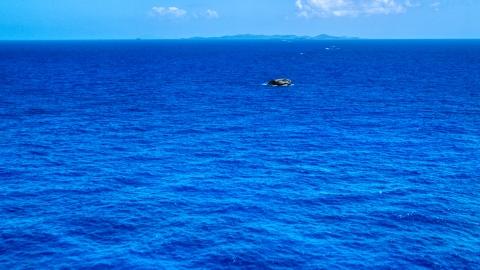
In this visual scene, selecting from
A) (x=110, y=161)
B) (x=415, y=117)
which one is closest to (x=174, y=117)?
(x=110, y=161)

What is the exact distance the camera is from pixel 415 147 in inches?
3179

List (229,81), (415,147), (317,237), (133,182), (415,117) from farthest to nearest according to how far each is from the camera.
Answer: (229,81), (415,117), (415,147), (133,182), (317,237)

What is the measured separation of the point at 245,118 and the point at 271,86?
55364mm

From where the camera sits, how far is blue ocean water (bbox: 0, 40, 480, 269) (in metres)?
47.2

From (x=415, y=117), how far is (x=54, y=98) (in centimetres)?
9920

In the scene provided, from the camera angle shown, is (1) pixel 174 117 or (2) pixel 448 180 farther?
(1) pixel 174 117

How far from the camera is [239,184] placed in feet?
215

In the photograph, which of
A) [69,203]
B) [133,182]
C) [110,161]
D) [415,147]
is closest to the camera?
[69,203]

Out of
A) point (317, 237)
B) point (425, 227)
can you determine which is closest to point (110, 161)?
point (317, 237)

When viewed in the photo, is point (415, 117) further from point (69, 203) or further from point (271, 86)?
point (69, 203)

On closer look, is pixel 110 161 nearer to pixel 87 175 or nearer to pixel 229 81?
pixel 87 175

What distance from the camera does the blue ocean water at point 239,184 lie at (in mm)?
47219

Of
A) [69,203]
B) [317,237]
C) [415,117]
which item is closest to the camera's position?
[317,237]

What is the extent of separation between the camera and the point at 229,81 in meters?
171
